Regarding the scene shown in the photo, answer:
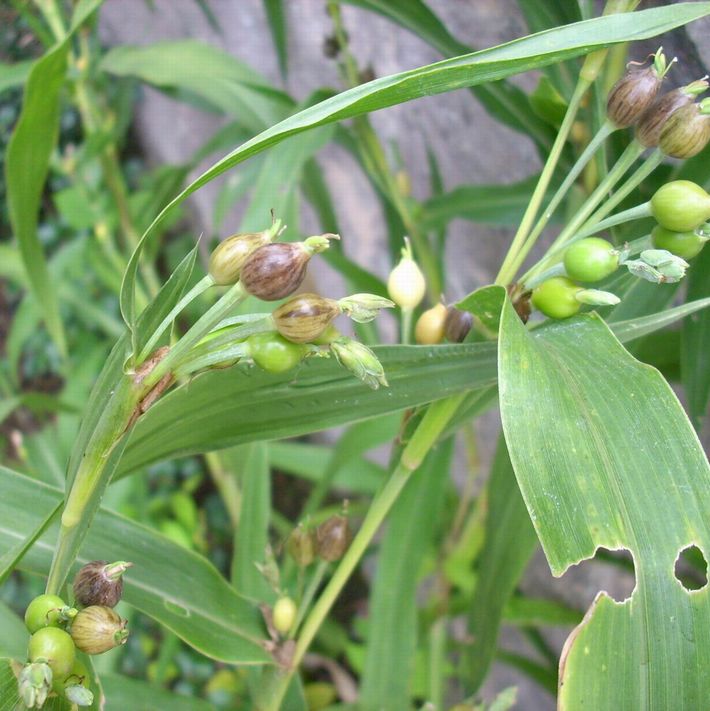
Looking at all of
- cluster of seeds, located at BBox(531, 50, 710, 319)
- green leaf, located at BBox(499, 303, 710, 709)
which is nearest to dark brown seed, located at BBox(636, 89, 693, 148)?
cluster of seeds, located at BBox(531, 50, 710, 319)

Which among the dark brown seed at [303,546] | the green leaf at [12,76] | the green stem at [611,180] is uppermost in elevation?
the green leaf at [12,76]

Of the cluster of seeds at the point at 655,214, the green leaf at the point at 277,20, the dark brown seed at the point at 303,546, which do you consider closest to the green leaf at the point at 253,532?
the dark brown seed at the point at 303,546

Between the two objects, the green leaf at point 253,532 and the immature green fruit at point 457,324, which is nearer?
the immature green fruit at point 457,324

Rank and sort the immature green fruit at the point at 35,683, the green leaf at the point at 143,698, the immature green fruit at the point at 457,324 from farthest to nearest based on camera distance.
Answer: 1. the green leaf at the point at 143,698
2. the immature green fruit at the point at 457,324
3. the immature green fruit at the point at 35,683

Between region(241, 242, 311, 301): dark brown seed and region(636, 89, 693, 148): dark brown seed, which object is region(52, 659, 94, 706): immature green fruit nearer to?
region(241, 242, 311, 301): dark brown seed

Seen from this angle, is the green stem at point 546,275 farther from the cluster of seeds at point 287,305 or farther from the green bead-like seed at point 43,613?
the green bead-like seed at point 43,613

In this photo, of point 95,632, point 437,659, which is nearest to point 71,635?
point 95,632

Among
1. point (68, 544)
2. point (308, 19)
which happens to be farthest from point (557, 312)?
point (308, 19)

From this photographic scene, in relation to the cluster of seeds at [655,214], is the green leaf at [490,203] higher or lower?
lower
